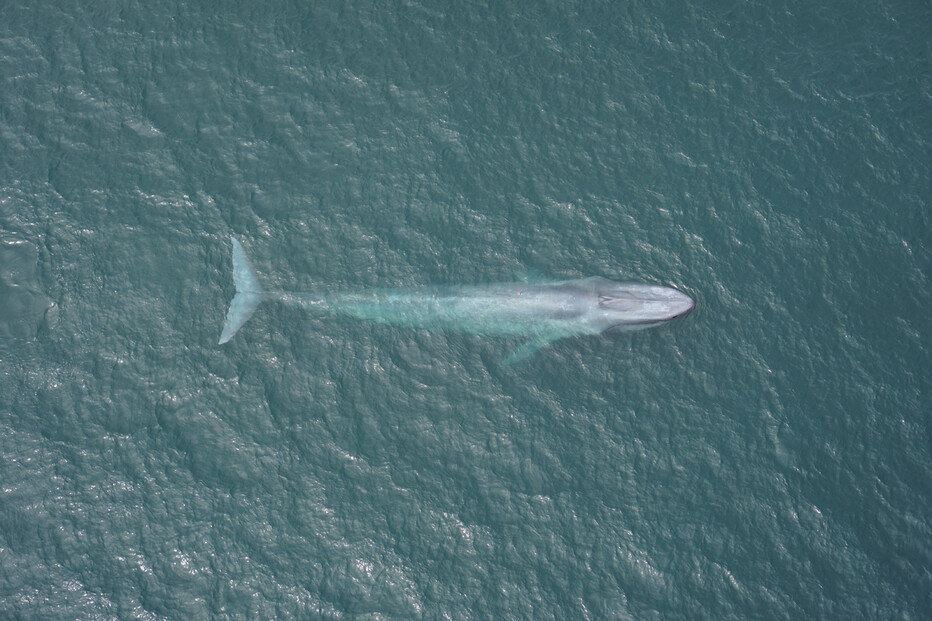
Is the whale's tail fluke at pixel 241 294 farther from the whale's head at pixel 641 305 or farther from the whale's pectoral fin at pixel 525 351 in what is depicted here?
the whale's head at pixel 641 305

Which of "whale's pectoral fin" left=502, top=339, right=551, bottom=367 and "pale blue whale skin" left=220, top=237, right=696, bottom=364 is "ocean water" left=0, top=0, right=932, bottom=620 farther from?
"pale blue whale skin" left=220, top=237, right=696, bottom=364

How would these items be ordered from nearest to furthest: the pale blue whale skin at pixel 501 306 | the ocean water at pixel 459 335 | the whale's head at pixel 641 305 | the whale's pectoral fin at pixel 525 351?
the ocean water at pixel 459 335
the whale's pectoral fin at pixel 525 351
the whale's head at pixel 641 305
the pale blue whale skin at pixel 501 306

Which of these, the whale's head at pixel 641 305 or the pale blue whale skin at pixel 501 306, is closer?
the whale's head at pixel 641 305

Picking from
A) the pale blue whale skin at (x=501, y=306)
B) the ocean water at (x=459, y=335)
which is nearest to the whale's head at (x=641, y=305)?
the pale blue whale skin at (x=501, y=306)

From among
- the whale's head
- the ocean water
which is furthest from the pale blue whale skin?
the ocean water

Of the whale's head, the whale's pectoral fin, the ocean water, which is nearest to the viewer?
the ocean water

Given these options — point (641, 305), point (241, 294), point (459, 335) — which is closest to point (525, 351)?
point (459, 335)
